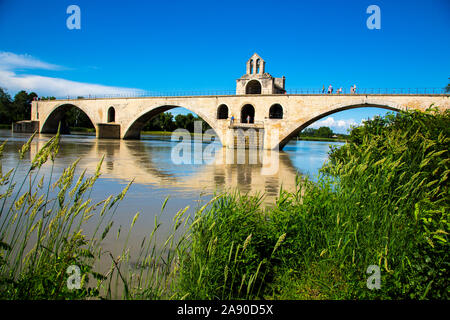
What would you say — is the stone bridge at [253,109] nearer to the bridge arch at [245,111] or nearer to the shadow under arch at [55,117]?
the bridge arch at [245,111]

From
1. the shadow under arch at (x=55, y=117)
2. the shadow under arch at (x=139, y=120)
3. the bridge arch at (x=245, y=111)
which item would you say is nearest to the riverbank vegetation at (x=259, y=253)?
the bridge arch at (x=245, y=111)

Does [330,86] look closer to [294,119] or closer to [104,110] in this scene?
[294,119]

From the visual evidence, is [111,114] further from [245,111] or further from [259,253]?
[259,253]

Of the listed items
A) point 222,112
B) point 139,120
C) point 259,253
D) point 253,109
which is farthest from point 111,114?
point 259,253

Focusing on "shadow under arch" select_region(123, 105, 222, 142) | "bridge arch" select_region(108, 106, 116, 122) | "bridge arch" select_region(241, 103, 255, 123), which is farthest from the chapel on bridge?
"bridge arch" select_region(108, 106, 116, 122)

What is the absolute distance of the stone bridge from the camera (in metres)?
29.8

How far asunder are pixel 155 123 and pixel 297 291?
91.0 metres

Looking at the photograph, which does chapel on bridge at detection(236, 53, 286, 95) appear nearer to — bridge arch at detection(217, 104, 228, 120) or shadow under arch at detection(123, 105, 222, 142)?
bridge arch at detection(217, 104, 228, 120)

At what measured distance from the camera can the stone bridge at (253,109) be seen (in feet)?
97.8

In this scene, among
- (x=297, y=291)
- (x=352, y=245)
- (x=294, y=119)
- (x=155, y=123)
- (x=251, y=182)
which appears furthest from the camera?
(x=155, y=123)

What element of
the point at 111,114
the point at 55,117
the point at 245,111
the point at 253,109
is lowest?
the point at 245,111

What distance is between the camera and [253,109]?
41750 mm
